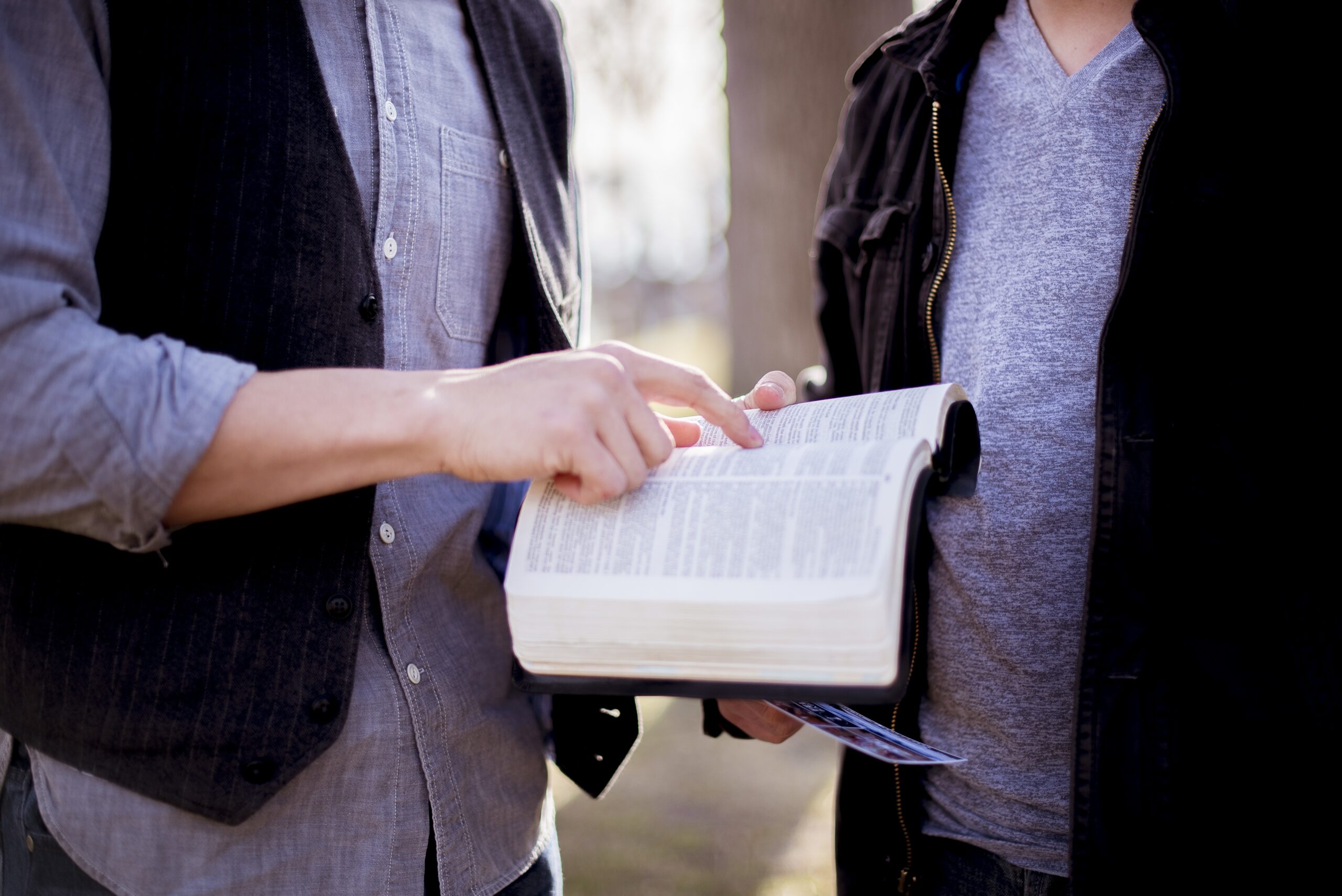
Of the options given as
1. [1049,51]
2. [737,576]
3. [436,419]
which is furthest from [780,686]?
[1049,51]

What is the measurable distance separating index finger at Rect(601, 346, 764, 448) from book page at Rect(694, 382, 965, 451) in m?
0.09

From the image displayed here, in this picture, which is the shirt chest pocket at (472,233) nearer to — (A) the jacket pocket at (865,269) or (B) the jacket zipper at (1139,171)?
(A) the jacket pocket at (865,269)

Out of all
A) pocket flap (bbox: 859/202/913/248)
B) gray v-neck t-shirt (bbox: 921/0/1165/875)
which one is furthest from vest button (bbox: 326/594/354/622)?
pocket flap (bbox: 859/202/913/248)

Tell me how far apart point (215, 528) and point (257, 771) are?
308 mm

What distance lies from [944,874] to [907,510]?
952mm

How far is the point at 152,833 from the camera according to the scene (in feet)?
3.76

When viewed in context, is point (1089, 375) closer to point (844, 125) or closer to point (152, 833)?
point (844, 125)

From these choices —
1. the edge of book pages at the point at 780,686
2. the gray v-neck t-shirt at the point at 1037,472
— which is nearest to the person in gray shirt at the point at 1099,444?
the gray v-neck t-shirt at the point at 1037,472

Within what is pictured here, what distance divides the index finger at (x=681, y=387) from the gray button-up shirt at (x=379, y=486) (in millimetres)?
434

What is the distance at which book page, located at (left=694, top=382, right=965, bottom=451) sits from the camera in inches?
43.7

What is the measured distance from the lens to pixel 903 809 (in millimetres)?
1629

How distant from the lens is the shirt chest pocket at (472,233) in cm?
142

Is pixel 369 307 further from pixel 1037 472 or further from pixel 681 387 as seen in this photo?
pixel 1037 472

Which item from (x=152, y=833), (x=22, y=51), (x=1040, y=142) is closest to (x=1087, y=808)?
(x=1040, y=142)
